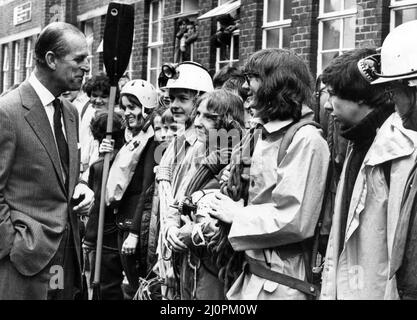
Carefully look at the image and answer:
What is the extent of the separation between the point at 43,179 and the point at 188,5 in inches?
469

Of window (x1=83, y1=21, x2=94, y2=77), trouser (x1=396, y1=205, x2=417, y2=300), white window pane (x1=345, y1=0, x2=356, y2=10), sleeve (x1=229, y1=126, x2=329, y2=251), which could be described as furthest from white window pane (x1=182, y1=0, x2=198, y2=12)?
trouser (x1=396, y1=205, x2=417, y2=300)

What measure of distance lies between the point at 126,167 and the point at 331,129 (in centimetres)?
288

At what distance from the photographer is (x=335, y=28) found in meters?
11.7

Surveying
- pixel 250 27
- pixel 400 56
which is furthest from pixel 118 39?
pixel 250 27

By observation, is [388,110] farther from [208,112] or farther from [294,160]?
[208,112]

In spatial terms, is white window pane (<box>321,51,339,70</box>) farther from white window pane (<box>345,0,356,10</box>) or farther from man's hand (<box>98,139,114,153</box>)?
man's hand (<box>98,139,114,153</box>)

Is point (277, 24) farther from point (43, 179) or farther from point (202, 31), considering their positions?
point (43, 179)

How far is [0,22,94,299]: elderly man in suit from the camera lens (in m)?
4.99

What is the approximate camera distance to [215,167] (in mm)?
5914

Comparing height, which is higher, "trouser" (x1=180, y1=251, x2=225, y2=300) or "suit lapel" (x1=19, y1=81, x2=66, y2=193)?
"suit lapel" (x1=19, y1=81, x2=66, y2=193)

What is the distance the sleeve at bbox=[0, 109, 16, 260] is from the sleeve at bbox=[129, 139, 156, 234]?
262 centimetres

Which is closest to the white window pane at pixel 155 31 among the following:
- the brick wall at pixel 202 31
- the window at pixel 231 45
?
the brick wall at pixel 202 31

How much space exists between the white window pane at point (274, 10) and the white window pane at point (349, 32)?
71.5 inches

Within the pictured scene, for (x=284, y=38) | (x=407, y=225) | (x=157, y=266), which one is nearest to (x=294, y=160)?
(x=407, y=225)
